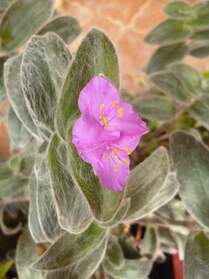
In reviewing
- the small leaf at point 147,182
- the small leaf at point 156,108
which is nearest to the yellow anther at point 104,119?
the small leaf at point 147,182

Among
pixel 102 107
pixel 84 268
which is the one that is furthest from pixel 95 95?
pixel 84 268

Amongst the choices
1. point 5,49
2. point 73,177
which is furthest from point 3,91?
point 73,177

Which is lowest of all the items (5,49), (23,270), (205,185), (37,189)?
(23,270)

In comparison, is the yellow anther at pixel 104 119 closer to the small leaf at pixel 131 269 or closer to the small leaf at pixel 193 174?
the small leaf at pixel 193 174

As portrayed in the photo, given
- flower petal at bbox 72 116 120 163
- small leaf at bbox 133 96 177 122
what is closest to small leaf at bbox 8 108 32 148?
small leaf at bbox 133 96 177 122

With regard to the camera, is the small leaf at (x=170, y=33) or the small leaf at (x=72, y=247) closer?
the small leaf at (x=72, y=247)

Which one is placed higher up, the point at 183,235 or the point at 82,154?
the point at 82,154

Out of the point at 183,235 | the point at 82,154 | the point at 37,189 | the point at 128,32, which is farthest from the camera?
the point at 128,32

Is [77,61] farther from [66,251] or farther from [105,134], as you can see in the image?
[66,251]
